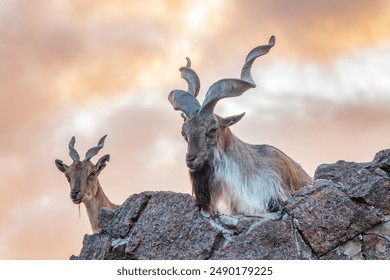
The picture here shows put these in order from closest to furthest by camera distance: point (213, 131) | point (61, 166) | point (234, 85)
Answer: point (213, 131), point (234, 85), point (61, 166)

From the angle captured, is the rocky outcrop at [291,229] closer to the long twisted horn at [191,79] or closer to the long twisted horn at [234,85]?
the long twisted horn at [234,85]

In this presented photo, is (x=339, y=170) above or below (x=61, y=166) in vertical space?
below

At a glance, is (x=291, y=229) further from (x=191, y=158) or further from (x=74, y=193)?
(x=74, y=193)

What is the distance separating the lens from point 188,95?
1593cm

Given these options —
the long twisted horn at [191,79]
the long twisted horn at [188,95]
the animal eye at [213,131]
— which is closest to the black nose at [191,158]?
the animal eye at [213,131]

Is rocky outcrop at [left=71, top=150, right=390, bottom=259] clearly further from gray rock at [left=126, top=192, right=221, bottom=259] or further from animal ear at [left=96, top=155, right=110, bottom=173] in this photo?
animal ear at [left=96, top=155, right=110, bottom=173]

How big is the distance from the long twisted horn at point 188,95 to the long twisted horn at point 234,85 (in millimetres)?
248

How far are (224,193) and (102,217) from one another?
224 centimetres

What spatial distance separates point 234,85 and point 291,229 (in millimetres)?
3636

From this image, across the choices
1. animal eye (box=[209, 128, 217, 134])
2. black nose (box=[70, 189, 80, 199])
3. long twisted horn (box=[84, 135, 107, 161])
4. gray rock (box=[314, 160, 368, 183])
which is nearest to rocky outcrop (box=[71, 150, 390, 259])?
animal eye (box=[209, 128, 217, 134])

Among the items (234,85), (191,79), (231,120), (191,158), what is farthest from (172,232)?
(191,79)

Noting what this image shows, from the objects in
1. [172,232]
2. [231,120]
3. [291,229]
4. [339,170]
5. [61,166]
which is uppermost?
[61,166]

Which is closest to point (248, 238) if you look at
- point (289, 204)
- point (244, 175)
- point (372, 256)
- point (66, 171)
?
point (289, 204)

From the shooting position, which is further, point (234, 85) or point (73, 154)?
point (73, 154)
